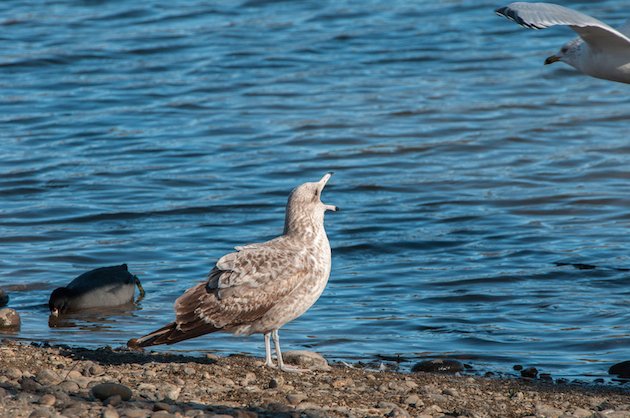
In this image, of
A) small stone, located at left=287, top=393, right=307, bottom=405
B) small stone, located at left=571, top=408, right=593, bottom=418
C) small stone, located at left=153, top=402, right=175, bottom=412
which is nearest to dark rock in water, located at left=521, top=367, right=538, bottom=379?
small stone, located at left=571, top=408, right=593, bottom=418

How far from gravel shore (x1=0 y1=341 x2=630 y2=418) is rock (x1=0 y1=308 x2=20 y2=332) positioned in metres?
0.90

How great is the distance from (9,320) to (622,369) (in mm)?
4491

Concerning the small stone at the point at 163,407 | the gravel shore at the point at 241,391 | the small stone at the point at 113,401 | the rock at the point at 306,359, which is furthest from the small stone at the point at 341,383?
the small stone at the point at 113,401

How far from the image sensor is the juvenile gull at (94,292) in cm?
977

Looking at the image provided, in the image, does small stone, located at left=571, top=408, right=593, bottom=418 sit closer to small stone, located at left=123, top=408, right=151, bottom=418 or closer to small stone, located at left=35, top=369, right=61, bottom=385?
small stone, located at left=123, top=408, right=151, bottom=418

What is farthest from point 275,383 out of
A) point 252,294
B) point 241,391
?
point 252,294

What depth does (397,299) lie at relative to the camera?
10.2 metres

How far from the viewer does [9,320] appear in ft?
30.3

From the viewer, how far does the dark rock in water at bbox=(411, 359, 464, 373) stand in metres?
8.31

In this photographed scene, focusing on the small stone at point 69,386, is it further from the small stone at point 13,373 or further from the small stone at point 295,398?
the small stone at point 295,398

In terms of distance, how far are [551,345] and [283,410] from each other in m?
3.38

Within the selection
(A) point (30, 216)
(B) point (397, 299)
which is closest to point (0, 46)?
(A) point (30, 216)

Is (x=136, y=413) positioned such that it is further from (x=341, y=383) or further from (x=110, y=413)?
(x=341, y=383)

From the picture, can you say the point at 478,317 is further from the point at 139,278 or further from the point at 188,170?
the point at 188,170
